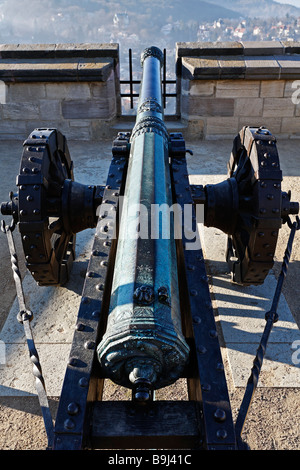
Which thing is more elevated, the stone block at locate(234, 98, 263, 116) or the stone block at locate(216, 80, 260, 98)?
the stone block at locate(216, 80, 260, 98)

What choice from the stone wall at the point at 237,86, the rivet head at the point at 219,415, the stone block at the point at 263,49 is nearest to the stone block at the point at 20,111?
the stone wall at the point at 237,86

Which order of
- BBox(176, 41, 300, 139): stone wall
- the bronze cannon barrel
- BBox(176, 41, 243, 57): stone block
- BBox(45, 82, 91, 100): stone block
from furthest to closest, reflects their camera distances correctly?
BBox(176, 41, 243, 57): stone block → BBox(45, 82, 91, 100): stone block → BBox(176, 41, 300, 139): stone wall → the bronze cannon barrel

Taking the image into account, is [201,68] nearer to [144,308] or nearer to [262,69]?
[262,69]

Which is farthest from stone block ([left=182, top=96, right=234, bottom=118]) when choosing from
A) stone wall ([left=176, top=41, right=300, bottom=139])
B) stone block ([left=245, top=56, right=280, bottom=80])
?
stone block ([left=245, top=56, right=280, bottom=80])

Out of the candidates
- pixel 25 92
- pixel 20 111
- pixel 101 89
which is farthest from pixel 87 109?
pixel 20 111

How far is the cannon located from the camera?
1.35 meters

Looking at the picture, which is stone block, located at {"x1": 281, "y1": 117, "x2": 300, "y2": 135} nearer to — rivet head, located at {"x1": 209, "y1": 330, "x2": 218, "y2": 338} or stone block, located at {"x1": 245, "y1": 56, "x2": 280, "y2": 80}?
stone block, located at {"x1": 245, "y1": 56, "x2": 280, "y2": 80}

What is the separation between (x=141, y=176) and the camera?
2107 millimetres

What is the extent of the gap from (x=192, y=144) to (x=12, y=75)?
2921mm

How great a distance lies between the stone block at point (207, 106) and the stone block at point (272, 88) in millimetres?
495

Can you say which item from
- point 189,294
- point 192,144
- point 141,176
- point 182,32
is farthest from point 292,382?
point 182,32

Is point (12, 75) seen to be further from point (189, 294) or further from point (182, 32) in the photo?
Result: point (182, 32)

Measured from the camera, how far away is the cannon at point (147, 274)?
4.42 ft

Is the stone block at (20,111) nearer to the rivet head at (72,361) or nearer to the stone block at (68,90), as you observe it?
the stone block at (68,90)
